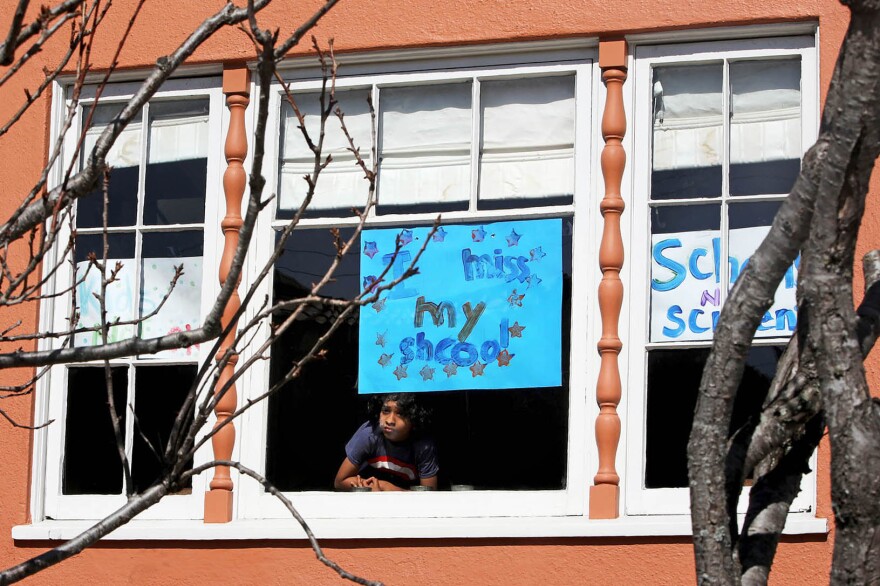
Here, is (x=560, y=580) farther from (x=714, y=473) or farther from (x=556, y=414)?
(x=714, y=473)

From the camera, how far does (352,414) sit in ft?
21.6

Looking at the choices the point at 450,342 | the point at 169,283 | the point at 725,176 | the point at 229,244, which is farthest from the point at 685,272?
the point at 169,283

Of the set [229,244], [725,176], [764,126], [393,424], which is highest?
[764,126]

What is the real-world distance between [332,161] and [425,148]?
0.40 m

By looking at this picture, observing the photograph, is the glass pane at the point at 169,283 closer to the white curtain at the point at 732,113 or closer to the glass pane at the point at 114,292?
the glass pane at the point at 114,292

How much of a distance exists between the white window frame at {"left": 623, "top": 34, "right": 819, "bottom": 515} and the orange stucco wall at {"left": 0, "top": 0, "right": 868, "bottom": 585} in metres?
0.12

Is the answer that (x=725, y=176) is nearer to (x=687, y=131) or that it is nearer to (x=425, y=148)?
(x=687, y=131)

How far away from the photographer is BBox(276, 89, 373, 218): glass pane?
678 centimetres

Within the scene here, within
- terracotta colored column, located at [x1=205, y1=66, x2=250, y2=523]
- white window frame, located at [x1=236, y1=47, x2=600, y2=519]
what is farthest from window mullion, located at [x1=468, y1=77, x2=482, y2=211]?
terracotta colored column, located at [x1=205, y1=66, x2=250, y2=523]

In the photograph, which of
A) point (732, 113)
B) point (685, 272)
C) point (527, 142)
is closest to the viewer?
point (685, 272)

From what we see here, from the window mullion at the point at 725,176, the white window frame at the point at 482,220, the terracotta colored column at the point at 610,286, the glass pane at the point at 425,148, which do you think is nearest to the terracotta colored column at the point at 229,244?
the white window frame at the point at 482,220

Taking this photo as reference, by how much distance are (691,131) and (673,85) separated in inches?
8.1

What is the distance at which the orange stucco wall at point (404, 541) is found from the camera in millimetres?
5980

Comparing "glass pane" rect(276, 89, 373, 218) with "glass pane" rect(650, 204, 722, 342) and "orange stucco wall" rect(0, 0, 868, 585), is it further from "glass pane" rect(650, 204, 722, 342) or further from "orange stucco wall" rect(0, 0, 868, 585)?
"glass pane" rect(650, 204, 722, 342)
